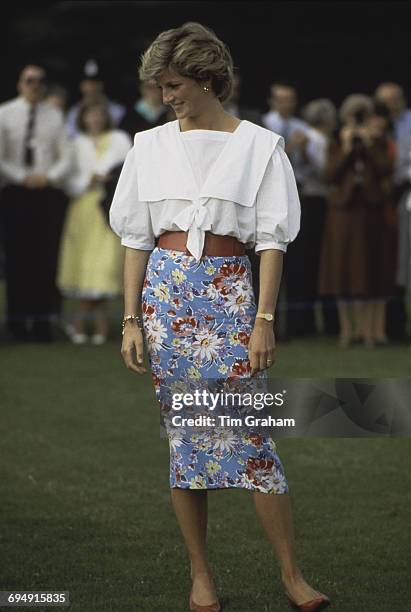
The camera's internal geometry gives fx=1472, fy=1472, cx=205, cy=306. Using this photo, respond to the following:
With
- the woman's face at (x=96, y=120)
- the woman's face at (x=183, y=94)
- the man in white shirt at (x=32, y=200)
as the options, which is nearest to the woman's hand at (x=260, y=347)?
the woman's face at (x=183, y=94)

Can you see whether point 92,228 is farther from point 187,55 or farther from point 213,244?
point 187,55

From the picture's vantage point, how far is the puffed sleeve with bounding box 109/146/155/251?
520 cm

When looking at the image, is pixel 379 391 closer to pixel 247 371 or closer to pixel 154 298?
pixel 247 371

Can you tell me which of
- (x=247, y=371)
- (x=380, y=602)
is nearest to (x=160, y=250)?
(x=247, y=371)

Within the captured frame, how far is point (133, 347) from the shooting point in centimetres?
527

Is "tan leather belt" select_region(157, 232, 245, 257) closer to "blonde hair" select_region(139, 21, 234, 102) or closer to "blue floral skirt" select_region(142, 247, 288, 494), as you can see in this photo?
"blue floral skirt" select_region(142, 247, 288, 494)

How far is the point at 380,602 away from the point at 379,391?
87 cm

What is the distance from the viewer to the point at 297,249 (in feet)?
42.3

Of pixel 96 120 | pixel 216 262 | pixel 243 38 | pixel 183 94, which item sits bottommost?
pixel 216 262

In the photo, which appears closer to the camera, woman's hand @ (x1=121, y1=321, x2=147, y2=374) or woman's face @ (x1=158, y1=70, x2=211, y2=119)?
woman's face @ (x1=158, y1=70, x2=211, y2=119)

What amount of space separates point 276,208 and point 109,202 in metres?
7.40

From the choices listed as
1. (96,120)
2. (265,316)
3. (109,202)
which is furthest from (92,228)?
(265,316)

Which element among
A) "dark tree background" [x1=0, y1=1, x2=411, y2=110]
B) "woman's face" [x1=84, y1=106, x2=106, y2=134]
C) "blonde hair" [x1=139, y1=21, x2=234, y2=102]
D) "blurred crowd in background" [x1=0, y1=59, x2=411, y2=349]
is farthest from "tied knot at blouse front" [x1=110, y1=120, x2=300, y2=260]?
"dark tree background" [x1=0, y1=1, x2=411, y2=110]

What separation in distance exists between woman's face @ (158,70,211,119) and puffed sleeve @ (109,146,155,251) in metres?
0.25
